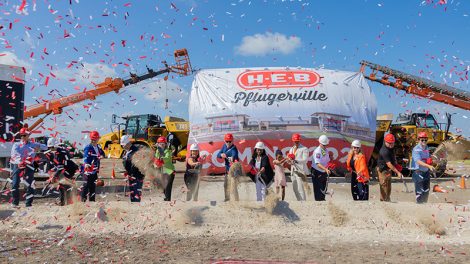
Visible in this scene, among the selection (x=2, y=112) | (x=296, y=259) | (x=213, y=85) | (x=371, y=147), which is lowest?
(x=296, y=259)

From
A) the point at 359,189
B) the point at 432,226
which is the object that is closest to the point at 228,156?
the point at 359,189

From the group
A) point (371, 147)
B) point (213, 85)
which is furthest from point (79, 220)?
point (371, 147)

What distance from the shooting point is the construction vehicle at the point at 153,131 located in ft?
55.5

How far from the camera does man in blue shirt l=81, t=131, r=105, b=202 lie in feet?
25.1

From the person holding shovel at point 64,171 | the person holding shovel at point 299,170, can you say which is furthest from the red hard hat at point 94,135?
the person holding shovel at point 299,170

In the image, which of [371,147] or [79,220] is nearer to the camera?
[79,220]

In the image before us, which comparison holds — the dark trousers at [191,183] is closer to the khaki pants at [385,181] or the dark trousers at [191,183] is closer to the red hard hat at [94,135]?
the red hard hat at [94,135]

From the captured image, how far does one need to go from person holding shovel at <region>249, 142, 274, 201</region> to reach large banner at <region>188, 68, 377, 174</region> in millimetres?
5220

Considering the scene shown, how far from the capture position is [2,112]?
33.6 feet

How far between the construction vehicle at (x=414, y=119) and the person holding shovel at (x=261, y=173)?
8.63 m

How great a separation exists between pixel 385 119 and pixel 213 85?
24.3 ft

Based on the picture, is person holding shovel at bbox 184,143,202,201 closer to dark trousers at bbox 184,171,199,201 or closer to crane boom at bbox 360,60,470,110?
dark trousers at bbox 184,171,199,201

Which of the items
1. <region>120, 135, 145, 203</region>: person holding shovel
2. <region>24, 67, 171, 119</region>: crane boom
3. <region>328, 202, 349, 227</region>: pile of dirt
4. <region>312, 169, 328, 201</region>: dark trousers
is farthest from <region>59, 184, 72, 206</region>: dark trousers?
<region>24, 67, 171, 119</region>: crane boom

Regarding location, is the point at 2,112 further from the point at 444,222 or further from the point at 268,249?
the point at 444,222
